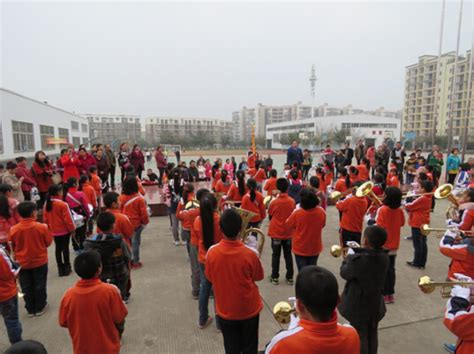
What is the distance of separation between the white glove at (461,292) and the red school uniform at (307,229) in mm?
1839

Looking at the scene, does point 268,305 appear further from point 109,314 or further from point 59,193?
point 59,193

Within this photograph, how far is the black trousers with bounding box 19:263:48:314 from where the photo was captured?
149 inches

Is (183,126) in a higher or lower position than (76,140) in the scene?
higher

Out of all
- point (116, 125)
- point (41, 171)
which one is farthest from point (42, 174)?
point (116, 125)

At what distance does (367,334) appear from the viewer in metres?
2.62

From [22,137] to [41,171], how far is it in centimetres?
1426

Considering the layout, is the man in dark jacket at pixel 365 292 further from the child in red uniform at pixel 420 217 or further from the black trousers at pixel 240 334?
the child in red uniform at pixel 420 217

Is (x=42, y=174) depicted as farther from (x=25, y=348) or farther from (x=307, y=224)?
(x=25, y=348)

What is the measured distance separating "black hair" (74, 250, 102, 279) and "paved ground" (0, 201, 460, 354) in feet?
4.76

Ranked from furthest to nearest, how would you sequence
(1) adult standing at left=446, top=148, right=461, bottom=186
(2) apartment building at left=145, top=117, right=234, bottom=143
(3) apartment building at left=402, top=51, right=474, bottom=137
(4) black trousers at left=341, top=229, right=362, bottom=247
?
1. (2) apartment building at left=145, top=117, right=234, bottom=143
2. (3) apartment building at left=402, top=51, right=474, bottom=137
3. (1) adult standing at left=446, top=148, right=461, bottom=186
4. (4) black trousers at left=341, top=229, right=362, bottom=247

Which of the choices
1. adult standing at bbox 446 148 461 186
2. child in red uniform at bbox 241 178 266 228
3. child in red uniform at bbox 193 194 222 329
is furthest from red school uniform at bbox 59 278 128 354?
adult standing at bbox 446 148 461 186

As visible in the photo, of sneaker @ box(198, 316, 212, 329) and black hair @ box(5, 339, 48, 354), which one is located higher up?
black hair @ box(5, 339, 48, 354)

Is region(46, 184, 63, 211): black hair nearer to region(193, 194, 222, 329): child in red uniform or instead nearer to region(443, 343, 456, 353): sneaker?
region(193, 194, 222, 329): child in red uniform

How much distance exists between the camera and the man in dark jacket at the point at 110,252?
10.2ft
